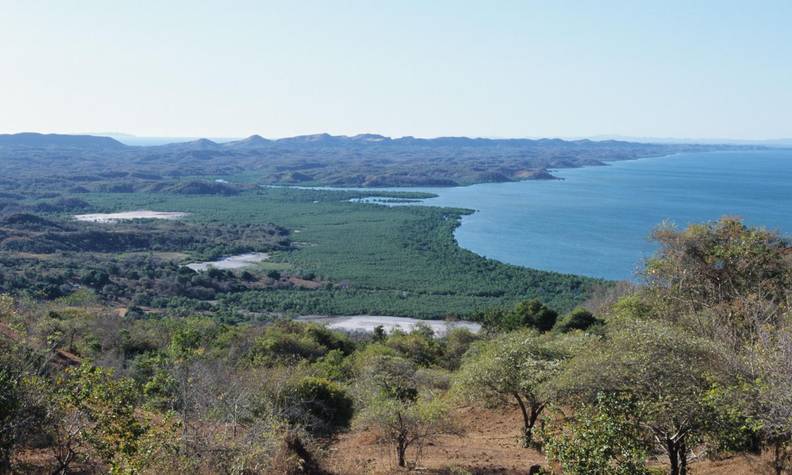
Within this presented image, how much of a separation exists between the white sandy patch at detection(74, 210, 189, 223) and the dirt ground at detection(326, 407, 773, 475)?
Result: 97.2 metres

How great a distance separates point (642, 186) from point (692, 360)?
165062 mm

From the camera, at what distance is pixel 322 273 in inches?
2766

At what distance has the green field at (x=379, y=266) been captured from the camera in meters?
57.2

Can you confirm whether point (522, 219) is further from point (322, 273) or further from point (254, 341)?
point (254, 341)

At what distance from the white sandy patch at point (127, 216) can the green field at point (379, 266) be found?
3928mm

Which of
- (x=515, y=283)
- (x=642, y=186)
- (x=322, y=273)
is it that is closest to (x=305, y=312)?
(x=322, y=273)

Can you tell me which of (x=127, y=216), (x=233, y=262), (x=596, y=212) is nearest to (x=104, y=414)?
(x=233, y=262)

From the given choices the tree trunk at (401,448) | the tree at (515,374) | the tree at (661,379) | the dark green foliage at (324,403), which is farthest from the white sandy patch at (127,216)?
the tree at (661,379)

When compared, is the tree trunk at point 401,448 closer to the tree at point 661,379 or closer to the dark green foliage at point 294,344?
the tree at point 661,379

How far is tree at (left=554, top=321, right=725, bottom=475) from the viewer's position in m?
10.2

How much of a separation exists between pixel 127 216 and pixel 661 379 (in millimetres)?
112165

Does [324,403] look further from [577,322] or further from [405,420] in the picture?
[577,322]

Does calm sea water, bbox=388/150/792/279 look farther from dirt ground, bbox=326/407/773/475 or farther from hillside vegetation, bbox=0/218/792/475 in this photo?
dirt ground, bbox=326/407/773/475

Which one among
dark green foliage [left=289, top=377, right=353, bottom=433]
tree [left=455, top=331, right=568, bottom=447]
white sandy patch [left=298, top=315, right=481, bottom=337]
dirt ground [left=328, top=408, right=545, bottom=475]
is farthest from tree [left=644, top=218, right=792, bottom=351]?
white sandy patch [left=298, top=315, right=481, bottom=337]
